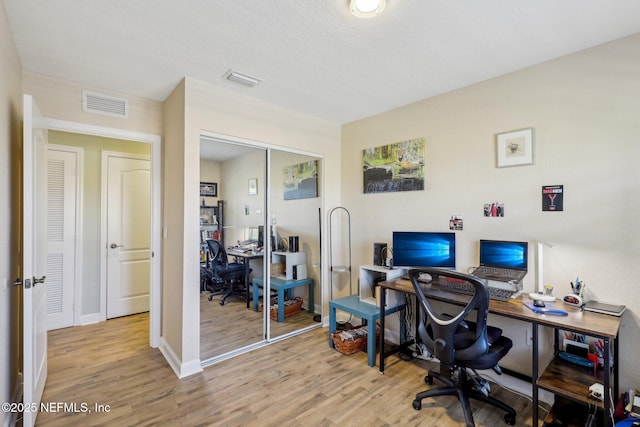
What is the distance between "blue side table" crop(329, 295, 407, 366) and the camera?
8.90 ft

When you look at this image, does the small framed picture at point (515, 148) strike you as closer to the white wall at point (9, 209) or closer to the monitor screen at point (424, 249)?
the monitor screen at point (424, 249)

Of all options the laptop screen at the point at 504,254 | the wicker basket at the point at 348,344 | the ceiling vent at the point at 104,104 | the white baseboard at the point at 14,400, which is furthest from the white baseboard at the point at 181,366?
the laptop screen at the point at 504,254

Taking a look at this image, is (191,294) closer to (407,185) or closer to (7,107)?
(7,107)

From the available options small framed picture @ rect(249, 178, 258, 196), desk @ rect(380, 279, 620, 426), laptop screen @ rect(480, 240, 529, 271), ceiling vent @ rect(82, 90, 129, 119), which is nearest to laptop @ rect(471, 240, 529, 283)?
laptop screen @ rect(480, 240, 529, 271)

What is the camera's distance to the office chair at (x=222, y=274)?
9.33ft

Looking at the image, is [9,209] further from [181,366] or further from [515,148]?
[515,148]

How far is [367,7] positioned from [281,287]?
2.75 m

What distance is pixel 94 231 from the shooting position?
12.3 ft

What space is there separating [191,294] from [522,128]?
306cm

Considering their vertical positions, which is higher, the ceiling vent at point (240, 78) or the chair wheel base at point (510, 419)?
the ceiling vent at point (240, 78)

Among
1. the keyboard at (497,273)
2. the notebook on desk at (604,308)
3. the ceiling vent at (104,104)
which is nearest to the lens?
the notebook on desk at (604,308)

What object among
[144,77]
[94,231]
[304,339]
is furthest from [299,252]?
[94,231]

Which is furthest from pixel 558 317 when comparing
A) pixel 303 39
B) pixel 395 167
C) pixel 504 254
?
pixel 303 39

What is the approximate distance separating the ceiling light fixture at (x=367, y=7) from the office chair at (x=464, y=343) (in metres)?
1.58
